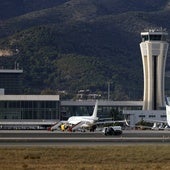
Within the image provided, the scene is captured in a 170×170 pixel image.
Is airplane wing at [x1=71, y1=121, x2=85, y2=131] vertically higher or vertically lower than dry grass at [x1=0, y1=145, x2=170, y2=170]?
lower

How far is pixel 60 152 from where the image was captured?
83312 mm

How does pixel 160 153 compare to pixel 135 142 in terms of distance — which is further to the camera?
pixel 135 142

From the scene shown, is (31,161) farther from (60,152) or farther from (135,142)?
(135,142)

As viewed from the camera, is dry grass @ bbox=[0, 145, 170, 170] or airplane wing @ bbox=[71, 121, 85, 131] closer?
dry grass @ bbox=[0, 145, 170, 170]

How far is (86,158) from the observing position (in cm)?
7819

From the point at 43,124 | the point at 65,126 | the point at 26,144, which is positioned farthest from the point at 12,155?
the point at 43,124

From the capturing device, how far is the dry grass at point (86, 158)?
71250mm

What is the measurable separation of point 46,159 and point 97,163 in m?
4.88

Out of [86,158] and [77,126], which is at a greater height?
[86,158]

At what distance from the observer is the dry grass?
71.2m

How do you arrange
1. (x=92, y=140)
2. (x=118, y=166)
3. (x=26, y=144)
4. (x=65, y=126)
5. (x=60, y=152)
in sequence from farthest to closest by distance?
(x=65, y=126), (x=92, y=140), (x=26, y=144), (x=60, y=152), (x=118, y=166)

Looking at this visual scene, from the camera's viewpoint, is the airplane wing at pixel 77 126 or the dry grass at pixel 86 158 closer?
the dry grass at pixel 86 158

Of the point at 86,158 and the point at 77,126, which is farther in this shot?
the point at 77,126

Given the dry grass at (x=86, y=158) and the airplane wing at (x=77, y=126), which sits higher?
the dry grass at (x=86, y=158)
